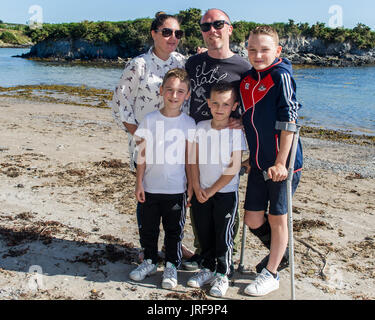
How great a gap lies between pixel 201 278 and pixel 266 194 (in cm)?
113

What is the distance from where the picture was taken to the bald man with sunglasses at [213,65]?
3.91 metres

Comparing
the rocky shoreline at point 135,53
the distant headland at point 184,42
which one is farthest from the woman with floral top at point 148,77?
the distant headland at point 184,42

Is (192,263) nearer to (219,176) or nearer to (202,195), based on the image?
(202,195)

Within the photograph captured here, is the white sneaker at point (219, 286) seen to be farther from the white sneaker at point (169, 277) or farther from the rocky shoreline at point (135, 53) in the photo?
the rocky shoreline at point (135, 53)

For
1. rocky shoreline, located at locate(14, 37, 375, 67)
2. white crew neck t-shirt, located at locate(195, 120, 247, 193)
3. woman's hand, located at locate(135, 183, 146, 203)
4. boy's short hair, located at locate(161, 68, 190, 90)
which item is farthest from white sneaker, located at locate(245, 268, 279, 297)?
rocky shoreline, located at locate(14, 37, 375, 67)

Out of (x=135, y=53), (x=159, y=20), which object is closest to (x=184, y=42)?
(x=135, y=53)

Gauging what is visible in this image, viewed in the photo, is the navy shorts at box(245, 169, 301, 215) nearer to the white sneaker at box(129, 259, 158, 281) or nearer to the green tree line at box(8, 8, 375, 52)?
the white sneaker at box(129, 259, 158, 281)

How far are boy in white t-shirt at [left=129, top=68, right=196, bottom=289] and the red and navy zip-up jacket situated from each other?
0.61 meters

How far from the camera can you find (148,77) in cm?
404

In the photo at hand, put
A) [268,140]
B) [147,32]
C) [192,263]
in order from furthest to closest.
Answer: [147,32] → [192,263] → [268,140]

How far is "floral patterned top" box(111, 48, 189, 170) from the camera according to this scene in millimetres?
4043

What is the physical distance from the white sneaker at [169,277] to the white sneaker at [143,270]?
188 mm
